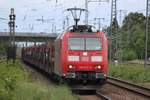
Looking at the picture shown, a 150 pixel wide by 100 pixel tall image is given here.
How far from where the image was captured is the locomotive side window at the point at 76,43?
80.5 feet

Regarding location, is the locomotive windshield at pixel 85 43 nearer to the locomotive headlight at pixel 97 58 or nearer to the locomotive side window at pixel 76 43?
the locomotive side window at pixel 76 43

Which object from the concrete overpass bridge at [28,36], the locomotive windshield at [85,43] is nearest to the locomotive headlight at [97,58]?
the locomotive windshield at [85,43]

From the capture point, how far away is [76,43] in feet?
80.9

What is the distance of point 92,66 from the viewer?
2416 centimetres

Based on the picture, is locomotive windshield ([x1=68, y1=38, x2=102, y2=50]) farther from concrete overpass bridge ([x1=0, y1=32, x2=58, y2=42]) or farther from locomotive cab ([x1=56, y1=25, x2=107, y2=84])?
concrete overpass bridge ([x1=0, y1=32, x2=58, y2=42])

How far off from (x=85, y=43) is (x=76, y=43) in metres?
0.43

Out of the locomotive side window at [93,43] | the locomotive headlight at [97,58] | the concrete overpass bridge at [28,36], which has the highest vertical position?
the locomotive side window at [93,43]

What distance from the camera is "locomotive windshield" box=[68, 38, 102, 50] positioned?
24.6 metres

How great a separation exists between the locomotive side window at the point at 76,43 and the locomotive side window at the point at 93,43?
0.28 m

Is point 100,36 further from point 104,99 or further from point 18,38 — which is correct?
point 18,38

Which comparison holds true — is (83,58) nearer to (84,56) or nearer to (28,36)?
(84,56)

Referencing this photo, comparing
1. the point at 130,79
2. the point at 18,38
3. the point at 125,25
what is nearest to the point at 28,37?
the point at 18,38

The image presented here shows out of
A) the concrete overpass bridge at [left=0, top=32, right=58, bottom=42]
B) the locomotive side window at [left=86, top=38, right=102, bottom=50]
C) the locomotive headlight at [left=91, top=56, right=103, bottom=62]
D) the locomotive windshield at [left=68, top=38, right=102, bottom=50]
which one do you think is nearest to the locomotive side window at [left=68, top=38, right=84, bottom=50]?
the locomotive windshield at [left=68, top=38, right=102, bottom=50]

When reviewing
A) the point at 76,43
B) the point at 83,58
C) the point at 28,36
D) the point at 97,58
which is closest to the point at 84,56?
the point at 83,58
